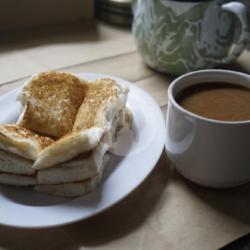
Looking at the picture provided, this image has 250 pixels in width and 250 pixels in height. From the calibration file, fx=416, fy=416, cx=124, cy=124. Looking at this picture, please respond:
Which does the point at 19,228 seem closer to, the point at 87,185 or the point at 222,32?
the point at 87,185

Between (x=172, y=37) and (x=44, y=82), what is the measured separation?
10.0 inches

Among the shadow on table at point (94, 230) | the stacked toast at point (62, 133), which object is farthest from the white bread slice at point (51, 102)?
→ the shadow on table at point (94, 230)

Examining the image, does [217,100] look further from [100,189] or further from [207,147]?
[100,189]

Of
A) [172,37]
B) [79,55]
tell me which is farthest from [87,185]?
[79,55]

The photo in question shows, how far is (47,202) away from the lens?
0.50 meters

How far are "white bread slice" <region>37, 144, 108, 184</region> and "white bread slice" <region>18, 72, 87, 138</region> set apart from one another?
0.21 ft

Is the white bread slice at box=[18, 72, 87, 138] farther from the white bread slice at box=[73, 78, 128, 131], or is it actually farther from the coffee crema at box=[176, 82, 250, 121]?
the coffee crema at box=[176, 82, 250, 121]

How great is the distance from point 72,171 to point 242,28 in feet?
1.35

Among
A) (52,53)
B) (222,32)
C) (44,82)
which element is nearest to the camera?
(44,82)

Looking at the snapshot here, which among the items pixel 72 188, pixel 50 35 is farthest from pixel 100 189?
pixel 50 35

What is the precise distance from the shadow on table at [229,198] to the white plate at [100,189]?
68 mm

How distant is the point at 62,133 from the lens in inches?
21.5

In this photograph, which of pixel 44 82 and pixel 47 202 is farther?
pixel 44 82

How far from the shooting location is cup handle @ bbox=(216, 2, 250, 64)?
700 mm
